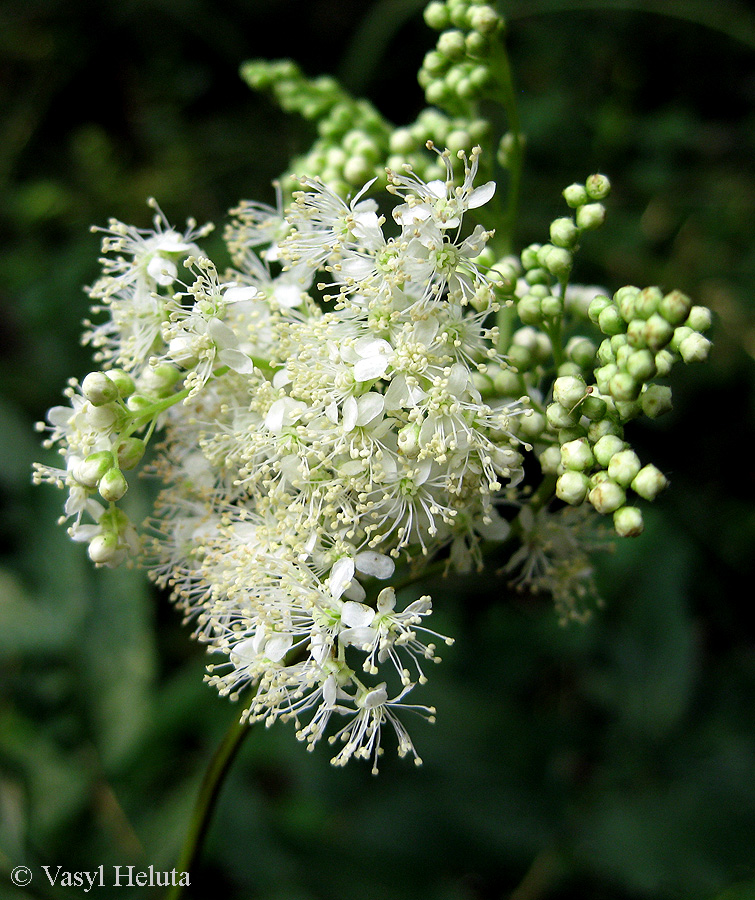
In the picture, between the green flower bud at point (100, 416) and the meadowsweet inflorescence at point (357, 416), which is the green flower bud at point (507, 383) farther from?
the green flower bud at point (100, 416)

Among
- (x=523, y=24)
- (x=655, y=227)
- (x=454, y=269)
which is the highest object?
(x=523, y=24)

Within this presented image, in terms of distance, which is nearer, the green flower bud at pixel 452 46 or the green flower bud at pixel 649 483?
the green flower bud at pixel 649 483

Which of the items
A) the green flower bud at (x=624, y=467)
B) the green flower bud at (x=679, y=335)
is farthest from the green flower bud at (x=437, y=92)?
the green flower bud at (x=624, y=467)

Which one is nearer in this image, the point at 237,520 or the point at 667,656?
the point at 237,520

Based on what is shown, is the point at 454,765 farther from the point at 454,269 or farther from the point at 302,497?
the point at 454,269

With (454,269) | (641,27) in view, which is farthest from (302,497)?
(641,27)

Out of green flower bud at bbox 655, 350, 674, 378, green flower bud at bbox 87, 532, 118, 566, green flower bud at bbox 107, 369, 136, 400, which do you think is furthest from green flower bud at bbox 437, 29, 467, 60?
green flower bud at bbox 87, 532, 118, 566

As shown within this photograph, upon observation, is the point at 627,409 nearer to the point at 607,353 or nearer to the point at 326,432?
the point at 607,353

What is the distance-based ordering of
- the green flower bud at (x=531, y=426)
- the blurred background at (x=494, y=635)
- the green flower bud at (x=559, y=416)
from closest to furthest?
the green flower bud at (x=559, y=416)
the green flower bud at (x=531, y=426)
the blurred background at (x=494, y=635)
